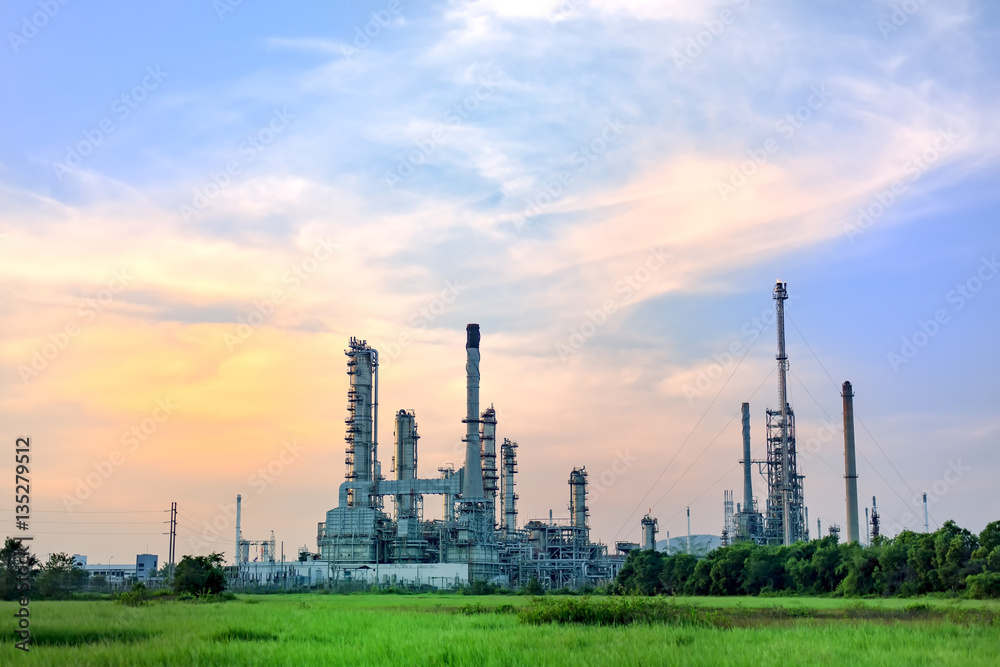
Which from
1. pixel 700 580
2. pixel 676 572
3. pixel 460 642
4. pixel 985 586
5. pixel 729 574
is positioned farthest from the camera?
pixel 676 572

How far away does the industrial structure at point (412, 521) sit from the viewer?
95.6 m

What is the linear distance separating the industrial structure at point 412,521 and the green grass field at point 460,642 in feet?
200

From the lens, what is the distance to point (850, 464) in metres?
84.1

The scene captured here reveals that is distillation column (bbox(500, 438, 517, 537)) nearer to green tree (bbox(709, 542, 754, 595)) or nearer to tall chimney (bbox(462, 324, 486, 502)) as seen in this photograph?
tall chimney (bbox(462, 324, 486, 502))

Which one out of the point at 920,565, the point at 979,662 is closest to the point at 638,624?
the point at 979,662

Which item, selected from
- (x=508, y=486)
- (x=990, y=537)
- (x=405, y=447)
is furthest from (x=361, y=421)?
(x=990, y=537)

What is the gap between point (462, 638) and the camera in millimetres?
25938

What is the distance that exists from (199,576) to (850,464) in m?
55.4

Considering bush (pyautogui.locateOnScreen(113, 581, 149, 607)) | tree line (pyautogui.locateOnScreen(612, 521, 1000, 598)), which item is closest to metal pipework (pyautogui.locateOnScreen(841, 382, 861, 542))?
tree line (pyautogui.locateOnScreen(612, 521, 1000, 598))

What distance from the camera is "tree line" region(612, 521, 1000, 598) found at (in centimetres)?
5762

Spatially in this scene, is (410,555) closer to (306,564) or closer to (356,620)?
(306,564)

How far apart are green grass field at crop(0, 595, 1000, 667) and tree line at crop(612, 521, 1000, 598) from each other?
73.0 ft

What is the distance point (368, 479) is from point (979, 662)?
8116 cm

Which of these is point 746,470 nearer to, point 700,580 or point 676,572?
point 676,572
